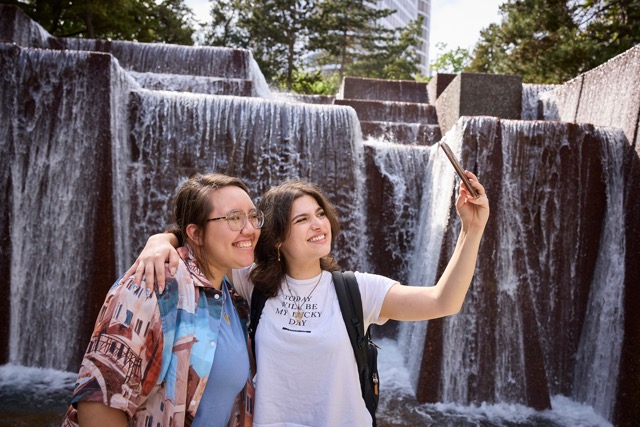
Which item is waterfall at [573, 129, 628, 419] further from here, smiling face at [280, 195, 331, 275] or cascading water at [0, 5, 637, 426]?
smiling face at [280, 195, 331, 275]

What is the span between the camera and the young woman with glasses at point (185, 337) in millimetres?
1406

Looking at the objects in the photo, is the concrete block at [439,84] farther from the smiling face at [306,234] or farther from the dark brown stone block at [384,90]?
the smiling face at [306,234]

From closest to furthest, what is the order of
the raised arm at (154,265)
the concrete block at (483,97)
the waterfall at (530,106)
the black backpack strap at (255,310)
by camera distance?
the raised arm at (154,265), the black backpack strap at (255,310), the concrete block at (483,97), the waterfall at (530,106)

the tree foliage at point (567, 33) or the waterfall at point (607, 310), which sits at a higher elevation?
the tree foliage at point (567, 33)

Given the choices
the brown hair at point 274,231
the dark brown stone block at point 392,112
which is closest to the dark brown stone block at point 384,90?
the dark brown stone block at point 392,112

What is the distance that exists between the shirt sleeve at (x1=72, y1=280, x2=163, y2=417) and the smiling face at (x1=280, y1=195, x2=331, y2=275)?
64 cm

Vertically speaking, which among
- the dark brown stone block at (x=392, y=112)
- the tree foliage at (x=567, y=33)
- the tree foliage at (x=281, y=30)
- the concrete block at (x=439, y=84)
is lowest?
the dark brown stone block at (x=392, y=112)

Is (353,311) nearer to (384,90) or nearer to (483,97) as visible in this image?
(483,97)

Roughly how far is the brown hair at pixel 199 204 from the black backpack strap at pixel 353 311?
51 cm

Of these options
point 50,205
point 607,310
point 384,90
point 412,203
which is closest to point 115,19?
point 384,90

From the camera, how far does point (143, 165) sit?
601 cm

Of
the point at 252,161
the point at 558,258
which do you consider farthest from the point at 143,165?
the point at 558,258

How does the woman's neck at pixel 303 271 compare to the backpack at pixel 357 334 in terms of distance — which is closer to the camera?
the backpack at pixel 357 334

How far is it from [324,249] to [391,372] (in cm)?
437
